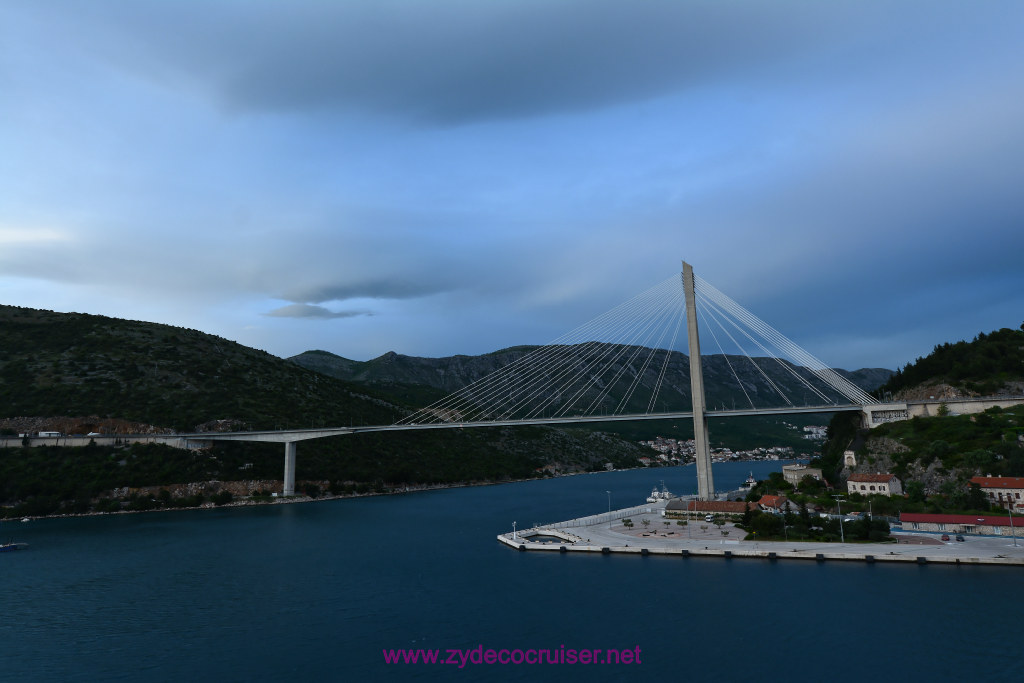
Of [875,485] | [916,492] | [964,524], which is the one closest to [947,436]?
[875,485]

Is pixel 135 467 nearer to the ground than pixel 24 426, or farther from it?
nearer to the ground

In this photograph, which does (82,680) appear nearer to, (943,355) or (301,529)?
(301,529)

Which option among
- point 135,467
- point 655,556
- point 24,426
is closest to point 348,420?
point 135,467

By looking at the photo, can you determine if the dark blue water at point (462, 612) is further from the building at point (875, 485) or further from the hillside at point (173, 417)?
the hillside at point (173, 417)

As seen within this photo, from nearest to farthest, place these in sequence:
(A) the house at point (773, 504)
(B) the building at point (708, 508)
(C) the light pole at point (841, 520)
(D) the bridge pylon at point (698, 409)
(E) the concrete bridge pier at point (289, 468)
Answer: (C) the light pole at point (841, 520)
(A) the house at point (773, 504)
(B) the building at point (708, 508)
(D) the bridge pylon at point (698, 409)
(E) the concrete bridge pier at point (289, 468)

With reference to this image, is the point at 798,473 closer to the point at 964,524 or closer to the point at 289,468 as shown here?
the point at 964,524

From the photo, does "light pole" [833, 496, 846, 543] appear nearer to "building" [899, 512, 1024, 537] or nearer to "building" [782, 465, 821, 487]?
"building" [899, 512, 1024, 537]

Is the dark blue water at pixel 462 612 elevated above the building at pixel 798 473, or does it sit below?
below

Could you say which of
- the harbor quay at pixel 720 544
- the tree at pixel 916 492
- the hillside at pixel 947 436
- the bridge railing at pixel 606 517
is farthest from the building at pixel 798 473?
the harbor quay at pixel 720 544
